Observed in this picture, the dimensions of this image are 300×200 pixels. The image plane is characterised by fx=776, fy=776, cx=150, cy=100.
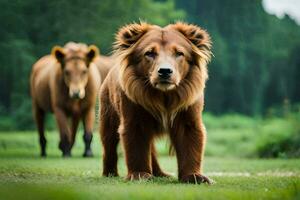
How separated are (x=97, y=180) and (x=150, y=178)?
0.66 meters

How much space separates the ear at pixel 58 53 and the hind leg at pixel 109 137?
7.90 m

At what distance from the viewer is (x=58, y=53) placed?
1819cm

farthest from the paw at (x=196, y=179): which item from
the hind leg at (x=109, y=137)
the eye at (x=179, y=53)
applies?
the hind leg at (x=109, y=137)

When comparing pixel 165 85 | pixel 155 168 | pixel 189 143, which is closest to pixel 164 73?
pixel 165 85

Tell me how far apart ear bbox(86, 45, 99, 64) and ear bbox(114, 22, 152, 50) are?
8.72m

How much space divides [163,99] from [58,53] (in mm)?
9278

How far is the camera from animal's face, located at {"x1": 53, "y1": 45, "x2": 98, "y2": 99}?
17734 mm

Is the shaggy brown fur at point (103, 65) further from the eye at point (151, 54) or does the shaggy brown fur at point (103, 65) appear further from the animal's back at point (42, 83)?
the eye at point (151, 54)

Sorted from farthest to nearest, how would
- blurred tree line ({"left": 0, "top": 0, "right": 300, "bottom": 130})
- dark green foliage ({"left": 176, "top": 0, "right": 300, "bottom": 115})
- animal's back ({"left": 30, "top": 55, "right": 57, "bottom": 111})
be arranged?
dark green foliage ({"left": 176, "top": 0, "right": 300, "bottom": 115}), blurred tree line ({"left": 0, "top": 0, "right": 300, "bottom": 130}), animal's back ({"left": 30, "top": 55, "right": 57, "bottom": 111})

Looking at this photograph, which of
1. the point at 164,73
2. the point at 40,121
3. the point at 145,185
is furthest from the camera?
the point at 40,121

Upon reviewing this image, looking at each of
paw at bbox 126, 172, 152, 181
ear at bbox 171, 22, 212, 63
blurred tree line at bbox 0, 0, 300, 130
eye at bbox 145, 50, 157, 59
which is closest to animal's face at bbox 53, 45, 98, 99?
ear at bbox 171, 22, 212, 63

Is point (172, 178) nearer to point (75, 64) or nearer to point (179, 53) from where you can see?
point (179, 53)

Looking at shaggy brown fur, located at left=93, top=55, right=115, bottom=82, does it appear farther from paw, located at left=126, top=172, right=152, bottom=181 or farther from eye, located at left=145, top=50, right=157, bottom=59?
paw, located at left=126, top=172, right=152, bottom=181

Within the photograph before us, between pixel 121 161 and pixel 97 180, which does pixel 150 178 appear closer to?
pixel 97 180
